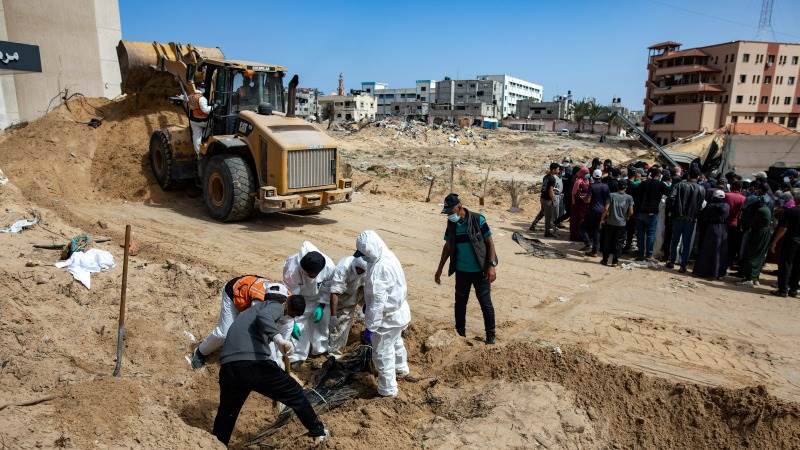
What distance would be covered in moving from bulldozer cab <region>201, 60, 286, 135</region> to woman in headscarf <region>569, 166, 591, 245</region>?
237 inches

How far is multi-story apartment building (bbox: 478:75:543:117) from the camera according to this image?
363 ft

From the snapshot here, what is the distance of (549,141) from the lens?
Answer: 44.9 metres

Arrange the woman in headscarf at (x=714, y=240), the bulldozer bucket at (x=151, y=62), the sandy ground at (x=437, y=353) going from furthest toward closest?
the bulldozer bucket at (x=151, y=62), the woman in headscarf at (x=714, y=240), the sandy ground at (x=437, y=353)

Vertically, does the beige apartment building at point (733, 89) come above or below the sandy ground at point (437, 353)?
→ above

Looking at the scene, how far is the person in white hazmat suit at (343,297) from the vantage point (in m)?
4.57

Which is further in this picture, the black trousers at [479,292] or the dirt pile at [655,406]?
the black trousers at [479,292]

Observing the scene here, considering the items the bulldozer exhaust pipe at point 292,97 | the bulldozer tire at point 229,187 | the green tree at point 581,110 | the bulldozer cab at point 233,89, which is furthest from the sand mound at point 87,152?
the green tree at point 581,110

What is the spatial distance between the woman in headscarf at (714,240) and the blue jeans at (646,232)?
2.49 feet

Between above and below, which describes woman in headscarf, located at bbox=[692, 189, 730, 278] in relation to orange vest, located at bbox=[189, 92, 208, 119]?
below

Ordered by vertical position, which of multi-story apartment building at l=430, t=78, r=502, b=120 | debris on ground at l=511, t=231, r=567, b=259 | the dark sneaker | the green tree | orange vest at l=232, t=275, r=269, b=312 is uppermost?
multi-story apartment building at l=430, t=78, r=502, b=120

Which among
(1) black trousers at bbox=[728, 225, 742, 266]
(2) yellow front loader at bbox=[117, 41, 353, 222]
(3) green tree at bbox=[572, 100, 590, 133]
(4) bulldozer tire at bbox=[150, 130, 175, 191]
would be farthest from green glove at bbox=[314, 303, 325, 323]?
(3) green tree at bbox=[572, 100, 590, 133]

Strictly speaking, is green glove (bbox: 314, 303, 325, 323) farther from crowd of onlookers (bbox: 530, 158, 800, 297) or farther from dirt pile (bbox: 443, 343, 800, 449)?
crowd of onlookers (bbox: 530, 158, 800, 297)

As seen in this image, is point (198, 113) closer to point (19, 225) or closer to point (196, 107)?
point (196, 107)

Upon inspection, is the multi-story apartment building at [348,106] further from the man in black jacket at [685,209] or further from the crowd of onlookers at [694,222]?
the man in black jacket at [685,209]
